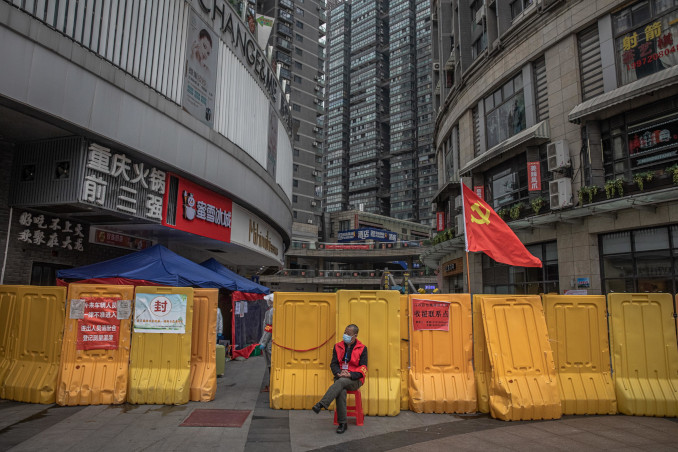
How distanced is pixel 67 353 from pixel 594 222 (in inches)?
619

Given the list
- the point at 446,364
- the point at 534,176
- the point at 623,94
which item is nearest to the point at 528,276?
the point at 534,176

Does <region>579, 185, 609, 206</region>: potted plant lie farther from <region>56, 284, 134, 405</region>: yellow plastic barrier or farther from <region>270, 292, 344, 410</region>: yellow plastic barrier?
<region>56, 284, 134, 405</region>: yellow plastic barrier

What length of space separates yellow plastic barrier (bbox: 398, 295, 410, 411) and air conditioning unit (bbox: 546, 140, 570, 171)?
1177 centimetres

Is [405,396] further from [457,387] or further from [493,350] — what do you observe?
[493,350]

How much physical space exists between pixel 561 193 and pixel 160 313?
14.4m

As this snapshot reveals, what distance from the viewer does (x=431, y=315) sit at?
26.1 ft

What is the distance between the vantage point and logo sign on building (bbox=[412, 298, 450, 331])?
26.0 feet

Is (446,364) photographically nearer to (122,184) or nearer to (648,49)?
(122,184)

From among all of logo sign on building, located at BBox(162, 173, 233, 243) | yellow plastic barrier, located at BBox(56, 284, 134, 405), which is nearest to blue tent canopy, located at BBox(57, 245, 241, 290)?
logo sign on building, located at BBox(162, 173, 233, 243)

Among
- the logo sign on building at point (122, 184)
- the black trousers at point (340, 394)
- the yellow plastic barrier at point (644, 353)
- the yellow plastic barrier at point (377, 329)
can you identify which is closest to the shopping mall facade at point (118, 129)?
the logo sign on building at point (122, 184)

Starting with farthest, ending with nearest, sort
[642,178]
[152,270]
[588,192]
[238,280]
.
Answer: [238,280] < [588,192] < [642,178] < [152,270]

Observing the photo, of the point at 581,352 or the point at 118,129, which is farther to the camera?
the point at 118,129

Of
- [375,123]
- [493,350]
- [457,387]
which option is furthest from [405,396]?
[375,123]

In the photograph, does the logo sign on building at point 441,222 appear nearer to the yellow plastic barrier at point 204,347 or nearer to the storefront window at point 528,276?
the storefront window at point 528,276
